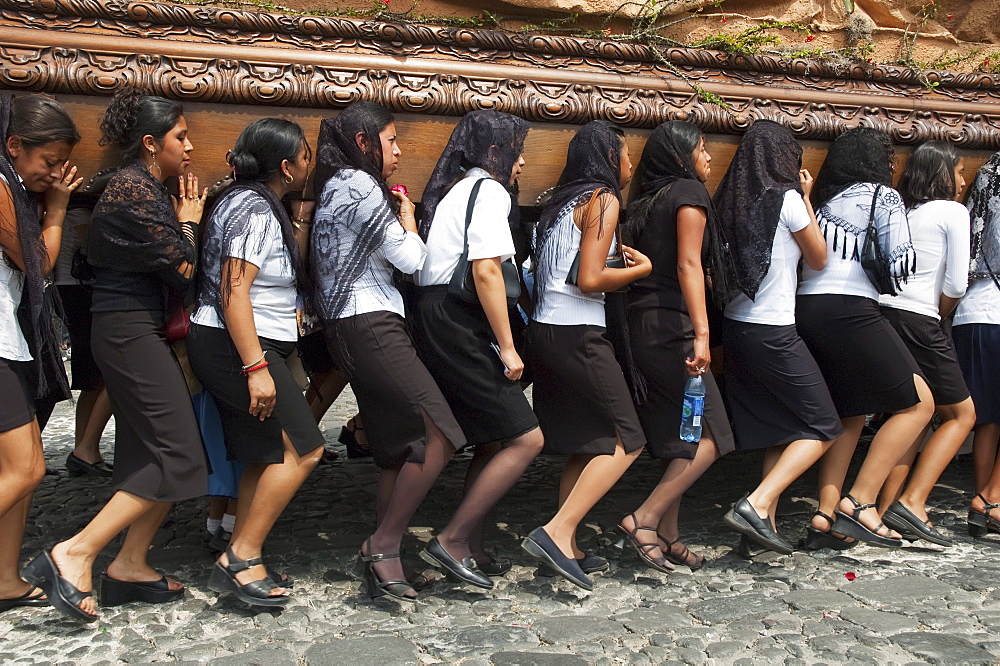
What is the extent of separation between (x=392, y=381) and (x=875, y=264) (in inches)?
77.2

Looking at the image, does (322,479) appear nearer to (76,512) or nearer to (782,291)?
(76,512)

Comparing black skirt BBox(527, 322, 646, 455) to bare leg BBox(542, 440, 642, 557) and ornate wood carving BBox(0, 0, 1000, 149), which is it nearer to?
bare leg BBox(542, 440, 642, 557)

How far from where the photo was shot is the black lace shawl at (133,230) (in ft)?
10.3

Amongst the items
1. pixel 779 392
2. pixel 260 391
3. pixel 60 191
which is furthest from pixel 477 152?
pixel 779 392

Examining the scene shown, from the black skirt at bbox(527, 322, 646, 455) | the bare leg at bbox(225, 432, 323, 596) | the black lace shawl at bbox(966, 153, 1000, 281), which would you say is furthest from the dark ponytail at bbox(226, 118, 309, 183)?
the black lace shawl at bbox(966, 153, 1000, 281)

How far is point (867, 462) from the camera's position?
163 inches

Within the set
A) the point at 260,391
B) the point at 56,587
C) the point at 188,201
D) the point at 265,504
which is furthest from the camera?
the point at 188,201

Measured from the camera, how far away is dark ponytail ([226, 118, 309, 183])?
130 inches

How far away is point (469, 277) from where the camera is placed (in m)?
3.39

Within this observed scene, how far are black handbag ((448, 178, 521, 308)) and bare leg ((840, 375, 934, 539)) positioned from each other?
5.60ft

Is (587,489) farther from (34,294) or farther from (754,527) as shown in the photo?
(34,294)

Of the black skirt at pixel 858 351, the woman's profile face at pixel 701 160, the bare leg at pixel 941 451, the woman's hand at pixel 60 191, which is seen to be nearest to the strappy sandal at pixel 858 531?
the bare leg at pixel 941 451

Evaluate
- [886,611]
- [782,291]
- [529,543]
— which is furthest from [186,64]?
[886,611]

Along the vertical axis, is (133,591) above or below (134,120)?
below
